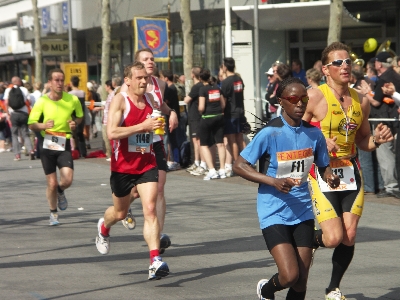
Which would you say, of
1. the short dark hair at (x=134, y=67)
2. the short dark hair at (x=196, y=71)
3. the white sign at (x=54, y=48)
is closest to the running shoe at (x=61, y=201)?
the short dark hair at (x=134, y=67)

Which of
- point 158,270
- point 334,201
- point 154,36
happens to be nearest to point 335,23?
point 154,36

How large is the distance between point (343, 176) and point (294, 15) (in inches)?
689

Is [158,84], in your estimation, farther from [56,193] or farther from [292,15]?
[292,15]

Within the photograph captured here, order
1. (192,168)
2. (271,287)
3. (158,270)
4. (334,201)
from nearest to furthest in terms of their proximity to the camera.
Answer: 1. (271,287)
2. (334,201)
3. (158,270)
4. (192,168)

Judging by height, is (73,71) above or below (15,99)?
above

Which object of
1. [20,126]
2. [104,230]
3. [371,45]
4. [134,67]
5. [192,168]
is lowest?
[192,168]

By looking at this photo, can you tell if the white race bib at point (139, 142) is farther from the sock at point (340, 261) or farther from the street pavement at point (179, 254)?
the sock at point (340, 261)

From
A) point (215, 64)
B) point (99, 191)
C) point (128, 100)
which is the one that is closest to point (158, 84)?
point (128, 100)

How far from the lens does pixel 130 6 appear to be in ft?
99.8

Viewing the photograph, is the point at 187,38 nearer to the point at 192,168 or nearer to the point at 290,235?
the point at 192,168

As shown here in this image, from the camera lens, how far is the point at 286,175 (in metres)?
5.73

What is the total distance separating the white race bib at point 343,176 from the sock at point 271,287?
1058 millimetres

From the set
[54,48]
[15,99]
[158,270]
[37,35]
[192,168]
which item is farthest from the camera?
[54,48]

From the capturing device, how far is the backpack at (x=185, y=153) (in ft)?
60.3
